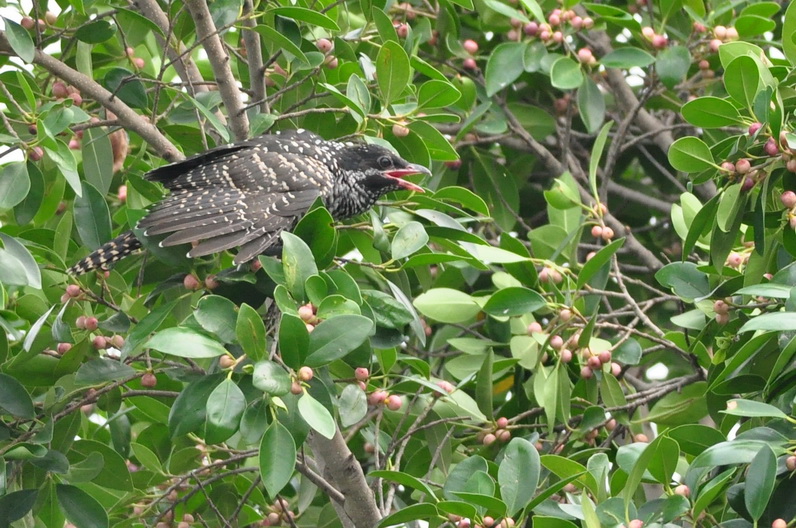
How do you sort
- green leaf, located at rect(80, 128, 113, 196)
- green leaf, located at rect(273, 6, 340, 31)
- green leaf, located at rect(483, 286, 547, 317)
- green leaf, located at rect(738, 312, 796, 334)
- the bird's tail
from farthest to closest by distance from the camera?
green leaf, located at rect(80, 128, 113, 196)
green leaf, located at rect(483, 286, 547, 317)
the bird's tail
green leaf, located at rect(273, 6, 340, 31)
green leaf, located at rect(738, 312, 796, 334)

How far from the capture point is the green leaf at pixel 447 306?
368 cm

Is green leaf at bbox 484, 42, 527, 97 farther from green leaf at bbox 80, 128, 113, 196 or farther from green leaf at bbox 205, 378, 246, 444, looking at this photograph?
green leaf at bbox 205, 378, 246, 444

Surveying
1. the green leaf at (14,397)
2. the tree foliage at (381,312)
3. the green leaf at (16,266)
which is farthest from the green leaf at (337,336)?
the green leaf at (14,397)

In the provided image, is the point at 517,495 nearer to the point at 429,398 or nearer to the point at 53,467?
the point at 429,398

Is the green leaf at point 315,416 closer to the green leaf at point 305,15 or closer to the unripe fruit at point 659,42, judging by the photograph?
the green leaf at point 305,15

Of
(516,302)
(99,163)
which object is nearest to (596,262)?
(516,302)

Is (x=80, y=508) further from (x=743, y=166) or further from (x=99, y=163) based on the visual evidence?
(x=743, y=166)

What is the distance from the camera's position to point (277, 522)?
3793 millimetres

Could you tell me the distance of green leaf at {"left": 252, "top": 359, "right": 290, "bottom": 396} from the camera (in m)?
2.45

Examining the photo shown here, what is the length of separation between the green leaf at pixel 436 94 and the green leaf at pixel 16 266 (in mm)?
1312

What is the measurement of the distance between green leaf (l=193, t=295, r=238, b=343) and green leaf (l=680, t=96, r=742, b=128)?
4.60ft

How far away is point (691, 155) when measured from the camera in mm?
3074

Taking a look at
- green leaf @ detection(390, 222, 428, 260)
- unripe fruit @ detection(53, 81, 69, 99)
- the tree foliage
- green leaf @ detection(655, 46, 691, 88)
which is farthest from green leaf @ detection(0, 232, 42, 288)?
green leaf @ detection(655, 46, 691, 88)

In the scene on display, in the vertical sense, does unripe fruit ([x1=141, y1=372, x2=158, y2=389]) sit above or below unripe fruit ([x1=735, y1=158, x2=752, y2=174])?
below
